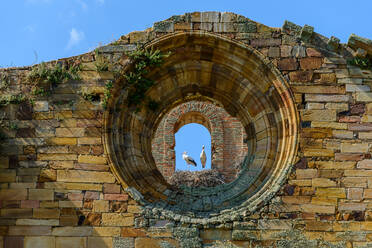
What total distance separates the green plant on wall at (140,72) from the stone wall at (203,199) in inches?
7.8

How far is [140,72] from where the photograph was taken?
839cm

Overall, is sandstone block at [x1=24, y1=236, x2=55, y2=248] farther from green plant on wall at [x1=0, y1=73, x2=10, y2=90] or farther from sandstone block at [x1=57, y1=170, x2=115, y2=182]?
green plant on wall at [x1=0, y1=73, x2=10, y2=90]

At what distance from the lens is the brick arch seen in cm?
1677

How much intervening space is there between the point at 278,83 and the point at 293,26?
106 centimetres

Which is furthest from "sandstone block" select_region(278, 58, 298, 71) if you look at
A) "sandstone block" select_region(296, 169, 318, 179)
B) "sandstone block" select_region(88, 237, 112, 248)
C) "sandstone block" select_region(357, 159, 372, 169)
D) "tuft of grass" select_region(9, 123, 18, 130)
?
"tuft of grass" select_region(9, 123, 18, 130)

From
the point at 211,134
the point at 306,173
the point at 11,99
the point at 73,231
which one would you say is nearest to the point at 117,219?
the point at 73,231

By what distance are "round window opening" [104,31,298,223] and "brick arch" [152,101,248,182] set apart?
748cm

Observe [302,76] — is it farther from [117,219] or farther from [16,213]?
[16,213]

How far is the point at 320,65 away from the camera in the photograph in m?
8.28

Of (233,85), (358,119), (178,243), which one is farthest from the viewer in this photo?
(233,85)

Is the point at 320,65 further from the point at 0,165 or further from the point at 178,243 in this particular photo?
the point at 0,165

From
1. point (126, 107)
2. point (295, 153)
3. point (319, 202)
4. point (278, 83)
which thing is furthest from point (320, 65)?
point (126, 107)

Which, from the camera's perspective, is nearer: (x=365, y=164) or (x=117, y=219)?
(x=117, y=219)

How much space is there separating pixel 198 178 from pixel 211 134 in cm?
259
